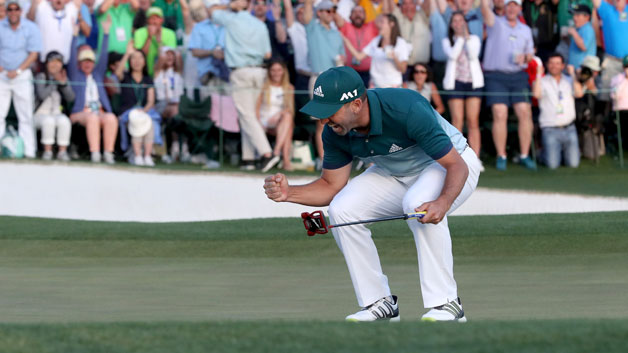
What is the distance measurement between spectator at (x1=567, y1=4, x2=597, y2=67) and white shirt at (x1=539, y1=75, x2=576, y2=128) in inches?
18.5

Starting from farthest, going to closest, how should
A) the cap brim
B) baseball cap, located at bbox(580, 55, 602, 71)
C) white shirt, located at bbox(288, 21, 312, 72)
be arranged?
baseball cap, located at bbox(580, 55, 602, 71)
white shirt, located at bbox(288, 21, 312, 72)
the cap brim

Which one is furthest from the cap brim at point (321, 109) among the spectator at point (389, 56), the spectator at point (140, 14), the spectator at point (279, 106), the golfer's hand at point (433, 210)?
the spectator at point (140, 14)

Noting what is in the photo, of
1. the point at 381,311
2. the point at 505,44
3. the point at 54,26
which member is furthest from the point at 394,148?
the point at 54,26

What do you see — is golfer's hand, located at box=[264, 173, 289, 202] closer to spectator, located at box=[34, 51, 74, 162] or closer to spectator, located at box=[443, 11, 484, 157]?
spectator, located at box=[443, 11, 484, 157]

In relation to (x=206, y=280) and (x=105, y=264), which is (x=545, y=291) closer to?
(x=206, y=280)

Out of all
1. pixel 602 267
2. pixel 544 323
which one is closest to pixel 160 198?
pixel 602 267

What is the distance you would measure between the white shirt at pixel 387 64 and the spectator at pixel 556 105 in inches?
73.6

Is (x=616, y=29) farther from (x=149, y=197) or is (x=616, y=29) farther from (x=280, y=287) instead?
(x=280, y=287)

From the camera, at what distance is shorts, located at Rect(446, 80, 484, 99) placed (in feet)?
50.6

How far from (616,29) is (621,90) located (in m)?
0.85

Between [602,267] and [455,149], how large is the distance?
249 cm

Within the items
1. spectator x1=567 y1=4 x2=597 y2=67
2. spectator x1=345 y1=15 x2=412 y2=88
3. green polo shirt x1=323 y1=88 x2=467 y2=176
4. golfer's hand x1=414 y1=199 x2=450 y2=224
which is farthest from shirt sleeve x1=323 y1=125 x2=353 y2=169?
spectator x1=567 y1=4 x2=597 y2=67

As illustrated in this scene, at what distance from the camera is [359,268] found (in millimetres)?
5914

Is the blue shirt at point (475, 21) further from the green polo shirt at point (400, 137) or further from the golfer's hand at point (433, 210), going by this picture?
the golfer's hand at point (433, 210)
